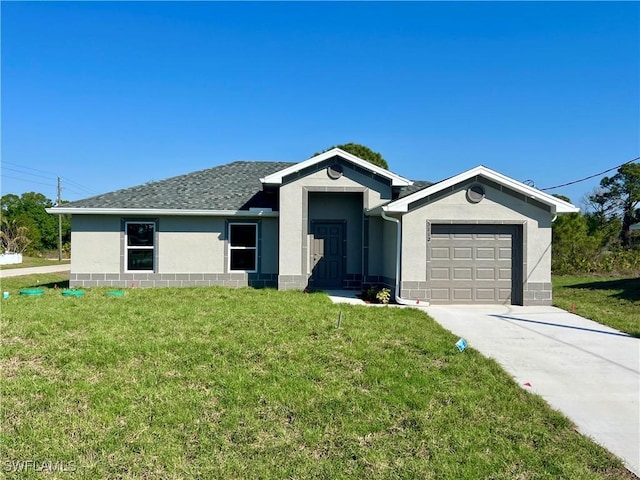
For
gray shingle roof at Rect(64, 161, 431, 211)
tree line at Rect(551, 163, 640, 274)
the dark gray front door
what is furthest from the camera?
tree line at Rect(551, 163, 640, 274)

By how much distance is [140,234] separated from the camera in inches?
564

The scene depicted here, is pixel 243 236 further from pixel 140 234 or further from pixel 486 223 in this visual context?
pixel 486 223

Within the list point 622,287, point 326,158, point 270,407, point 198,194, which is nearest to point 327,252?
point 326,158

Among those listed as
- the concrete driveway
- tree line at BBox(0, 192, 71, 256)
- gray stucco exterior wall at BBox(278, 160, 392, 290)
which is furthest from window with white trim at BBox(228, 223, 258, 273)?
tree line at BBox(0, 192, 71, 256)

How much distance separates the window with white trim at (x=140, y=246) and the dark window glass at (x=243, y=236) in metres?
2.64

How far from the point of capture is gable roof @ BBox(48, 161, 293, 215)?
13.9 metres

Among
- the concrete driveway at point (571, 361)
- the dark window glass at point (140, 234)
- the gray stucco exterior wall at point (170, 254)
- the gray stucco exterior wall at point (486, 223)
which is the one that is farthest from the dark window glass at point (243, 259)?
the concrete driveway at point (571, 361)

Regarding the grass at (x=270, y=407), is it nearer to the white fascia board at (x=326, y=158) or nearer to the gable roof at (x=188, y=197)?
the white fascia board at (x=326, y=158)

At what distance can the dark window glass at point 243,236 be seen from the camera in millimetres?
14516

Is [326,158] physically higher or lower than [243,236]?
higher

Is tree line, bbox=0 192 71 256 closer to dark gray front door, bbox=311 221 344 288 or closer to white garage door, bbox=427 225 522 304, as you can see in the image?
dark gray front door, bbox=311 221 344 288

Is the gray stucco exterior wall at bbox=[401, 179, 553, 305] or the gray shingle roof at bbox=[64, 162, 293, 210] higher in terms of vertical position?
the gray shingle roof at bbox=[64, 162, 293, 210]

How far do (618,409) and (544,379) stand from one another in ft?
3.24

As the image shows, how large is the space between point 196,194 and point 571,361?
41.2ft
